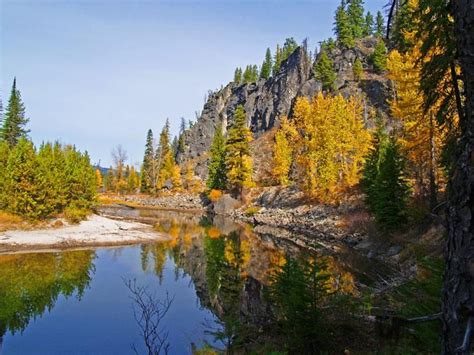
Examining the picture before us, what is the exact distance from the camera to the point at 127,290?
18.2 meters

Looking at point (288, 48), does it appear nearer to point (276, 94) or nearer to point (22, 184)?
point (276, 94)

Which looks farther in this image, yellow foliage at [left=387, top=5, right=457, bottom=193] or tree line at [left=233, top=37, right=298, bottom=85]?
tree line at [left=233, top=37, right=298, bottom=85]

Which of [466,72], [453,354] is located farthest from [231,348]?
[466,72]

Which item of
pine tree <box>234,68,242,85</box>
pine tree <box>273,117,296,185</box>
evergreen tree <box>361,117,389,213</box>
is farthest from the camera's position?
pine tree <box>234,68,242,85</box>

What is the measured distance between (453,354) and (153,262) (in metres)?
23.1

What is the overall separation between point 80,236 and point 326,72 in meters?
64.6

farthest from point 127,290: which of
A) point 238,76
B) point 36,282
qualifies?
point 238,76

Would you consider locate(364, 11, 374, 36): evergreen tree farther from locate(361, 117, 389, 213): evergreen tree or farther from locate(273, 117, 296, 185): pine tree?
locate(361, 117, 389, 213): evergreen tree

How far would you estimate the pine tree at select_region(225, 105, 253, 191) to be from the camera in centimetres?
5723

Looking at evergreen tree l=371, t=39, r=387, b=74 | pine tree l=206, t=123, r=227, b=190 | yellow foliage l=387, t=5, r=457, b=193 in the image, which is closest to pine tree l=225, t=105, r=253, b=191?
pine tree l=206, t=123, r=227, b=190

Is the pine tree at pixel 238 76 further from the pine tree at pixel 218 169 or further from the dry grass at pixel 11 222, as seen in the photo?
the dry grass at pixel 11 222

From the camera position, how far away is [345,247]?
89.1 ft

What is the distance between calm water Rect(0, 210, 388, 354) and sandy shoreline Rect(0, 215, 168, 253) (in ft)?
6.91

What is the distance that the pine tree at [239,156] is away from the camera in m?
57.2
